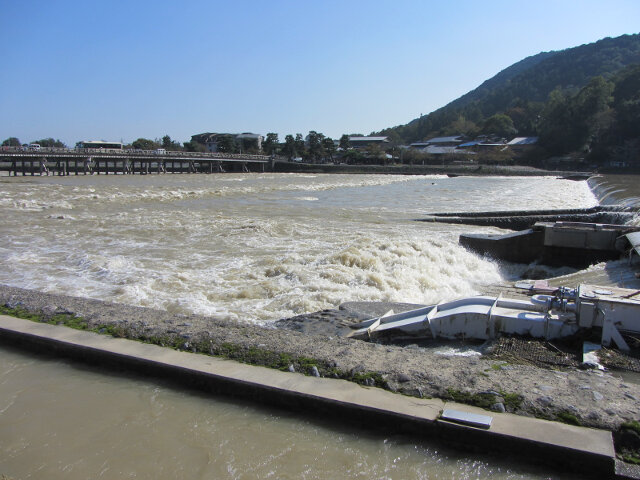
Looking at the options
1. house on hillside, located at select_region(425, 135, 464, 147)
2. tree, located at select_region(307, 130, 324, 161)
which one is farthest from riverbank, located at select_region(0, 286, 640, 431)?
house on hillside, located at select_region(425, 135, 464, 147)

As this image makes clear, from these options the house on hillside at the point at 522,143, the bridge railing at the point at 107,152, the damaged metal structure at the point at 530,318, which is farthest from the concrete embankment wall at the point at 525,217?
the house on hillside at the point at 522,143

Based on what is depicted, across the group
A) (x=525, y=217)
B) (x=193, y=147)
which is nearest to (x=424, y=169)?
(x=193, y=147)

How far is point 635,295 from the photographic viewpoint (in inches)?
222

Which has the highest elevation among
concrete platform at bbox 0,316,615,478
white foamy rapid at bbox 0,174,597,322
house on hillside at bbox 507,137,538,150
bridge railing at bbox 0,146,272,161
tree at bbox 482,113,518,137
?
tree at bbox 482,113,518,137

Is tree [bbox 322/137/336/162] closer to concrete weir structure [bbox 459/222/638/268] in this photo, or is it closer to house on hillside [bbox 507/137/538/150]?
house on hillside [bbox 507/137/538/150]

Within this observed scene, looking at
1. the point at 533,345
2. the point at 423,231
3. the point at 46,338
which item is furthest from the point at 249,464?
the point at 423,231

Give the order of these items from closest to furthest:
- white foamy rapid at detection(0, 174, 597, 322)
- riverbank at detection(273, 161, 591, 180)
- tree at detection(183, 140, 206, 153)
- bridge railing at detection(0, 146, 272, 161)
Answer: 1. white foamy rapid at detection(0, 174, 597, 322)
2. bridge railing at detection(0, 146, 272, 161)
3. riverbank at detection(273, 161, 591, 180)
4. tree at detection(183, 140, 206, 153)

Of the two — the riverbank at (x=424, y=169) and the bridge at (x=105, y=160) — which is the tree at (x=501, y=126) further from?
the bridge at (x=105, y=160)

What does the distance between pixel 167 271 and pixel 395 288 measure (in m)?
5.18

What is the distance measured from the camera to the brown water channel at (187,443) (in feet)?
10.4

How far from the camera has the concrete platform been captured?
3141 mm

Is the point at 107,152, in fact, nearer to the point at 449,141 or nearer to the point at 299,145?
the point at 299,145

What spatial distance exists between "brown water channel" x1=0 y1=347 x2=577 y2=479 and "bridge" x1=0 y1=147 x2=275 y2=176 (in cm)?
5588

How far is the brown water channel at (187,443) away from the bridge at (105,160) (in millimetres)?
55885
